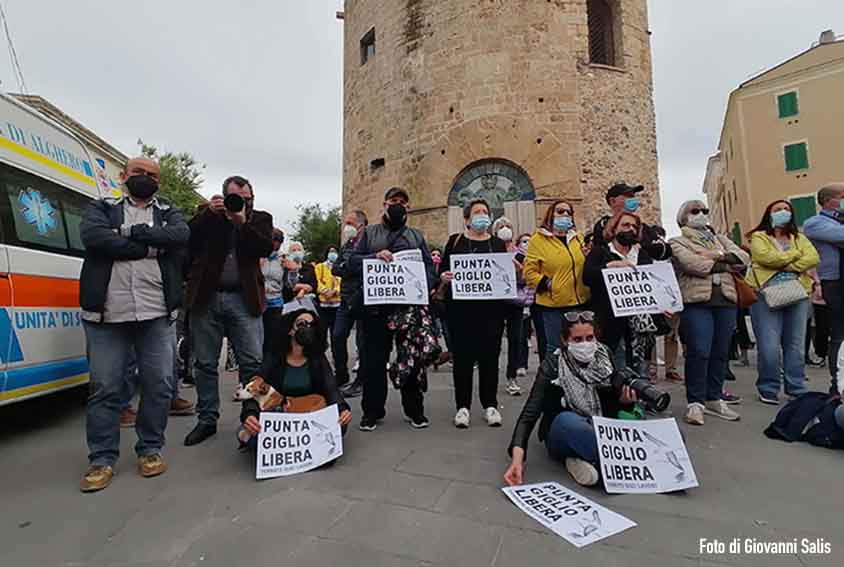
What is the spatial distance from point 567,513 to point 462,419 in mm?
1535

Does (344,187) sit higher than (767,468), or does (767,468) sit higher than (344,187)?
(344,187)

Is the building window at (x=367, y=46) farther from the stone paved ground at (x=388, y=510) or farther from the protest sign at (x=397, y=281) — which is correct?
the stone paved ground at (x=388, y=510)

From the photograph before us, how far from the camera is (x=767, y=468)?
2.98 m

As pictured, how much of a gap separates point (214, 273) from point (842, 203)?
541 cm

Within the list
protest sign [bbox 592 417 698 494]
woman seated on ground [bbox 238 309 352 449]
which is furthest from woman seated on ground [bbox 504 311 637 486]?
woman seated on ground [bbox 238 309 352 449]

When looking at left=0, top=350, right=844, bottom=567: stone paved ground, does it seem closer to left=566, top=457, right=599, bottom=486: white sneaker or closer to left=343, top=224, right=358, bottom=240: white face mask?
left=566, top=457, right=599, bottom=486: white sneaker

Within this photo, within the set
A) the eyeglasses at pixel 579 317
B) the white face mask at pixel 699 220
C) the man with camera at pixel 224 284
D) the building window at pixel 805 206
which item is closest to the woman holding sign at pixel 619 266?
the white face mask at pixel 699 220

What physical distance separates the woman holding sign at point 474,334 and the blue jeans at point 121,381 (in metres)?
2.02

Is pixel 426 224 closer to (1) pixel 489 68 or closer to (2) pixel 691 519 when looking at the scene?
(1) pixel 489 68

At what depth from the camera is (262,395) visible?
327cm

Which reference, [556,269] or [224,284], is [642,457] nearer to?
[556,269]

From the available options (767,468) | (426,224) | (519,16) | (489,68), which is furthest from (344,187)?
(767,468)

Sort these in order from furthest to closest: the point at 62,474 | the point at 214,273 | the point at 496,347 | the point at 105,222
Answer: the point at 496,347 < the point at 214,273 < the point at 62,474 < the point at 105,222

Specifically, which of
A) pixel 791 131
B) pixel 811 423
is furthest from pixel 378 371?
pixel 791 131
